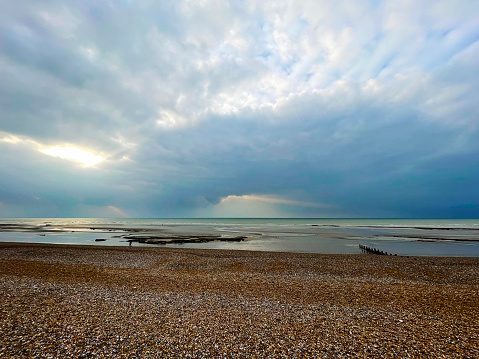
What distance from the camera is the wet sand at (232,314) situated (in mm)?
7734

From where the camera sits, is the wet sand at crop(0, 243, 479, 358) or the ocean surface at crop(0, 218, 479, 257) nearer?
the wet sand at crop(0, 243, 479, 358)

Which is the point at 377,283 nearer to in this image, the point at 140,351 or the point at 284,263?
the point at 284,263

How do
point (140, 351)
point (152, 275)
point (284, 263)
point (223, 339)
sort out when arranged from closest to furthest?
point (140, 351) < point (223, 339) < point (152, 275) < point (284, 263)

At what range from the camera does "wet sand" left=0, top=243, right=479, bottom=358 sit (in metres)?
7.73

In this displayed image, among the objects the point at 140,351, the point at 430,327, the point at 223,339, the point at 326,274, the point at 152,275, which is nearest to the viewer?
the point at 140,351

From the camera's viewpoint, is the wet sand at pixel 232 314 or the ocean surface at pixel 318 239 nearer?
the wet sand at pixel 232 314

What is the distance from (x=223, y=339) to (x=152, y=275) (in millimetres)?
11296

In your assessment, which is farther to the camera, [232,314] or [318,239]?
[318,239]

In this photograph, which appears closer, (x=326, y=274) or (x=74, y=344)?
(x=74, y=344)

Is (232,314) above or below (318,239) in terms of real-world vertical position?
above

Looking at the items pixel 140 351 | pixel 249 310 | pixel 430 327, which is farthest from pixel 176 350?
pixel 430 327

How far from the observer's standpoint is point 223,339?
8.32m

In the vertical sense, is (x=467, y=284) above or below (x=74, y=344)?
below

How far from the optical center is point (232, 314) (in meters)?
10.5
